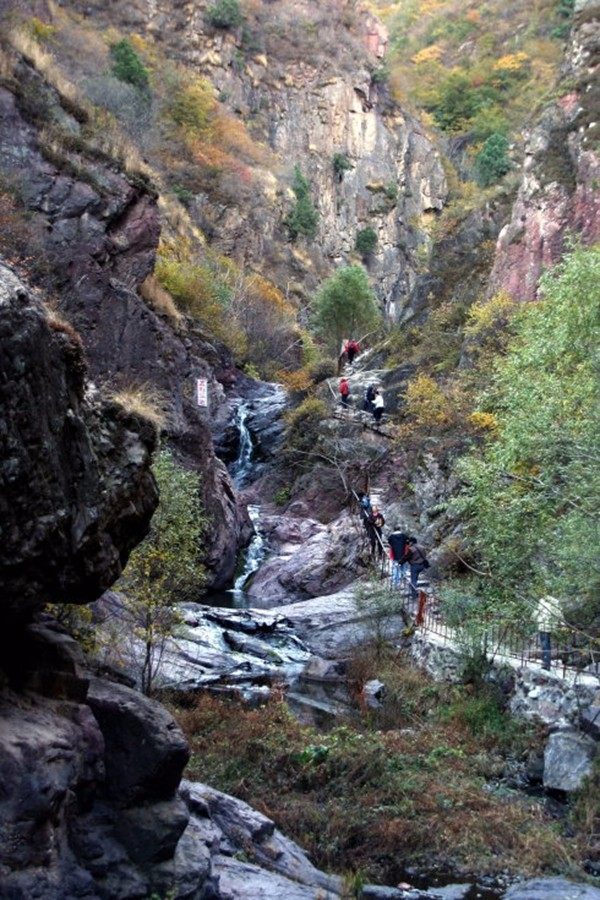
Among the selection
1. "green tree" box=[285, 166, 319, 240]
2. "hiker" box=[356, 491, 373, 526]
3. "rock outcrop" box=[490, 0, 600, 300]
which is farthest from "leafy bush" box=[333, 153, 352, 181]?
"hiker" box=[356, 491, 373, 526]

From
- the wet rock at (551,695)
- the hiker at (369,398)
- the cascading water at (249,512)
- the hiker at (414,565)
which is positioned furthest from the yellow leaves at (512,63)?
the wet rock at (551,695)

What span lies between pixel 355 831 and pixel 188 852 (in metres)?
3.92

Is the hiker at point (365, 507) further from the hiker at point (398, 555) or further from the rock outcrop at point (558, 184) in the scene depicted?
the rock outcrop at point (558, 184)

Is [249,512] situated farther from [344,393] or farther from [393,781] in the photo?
→ [393,781]

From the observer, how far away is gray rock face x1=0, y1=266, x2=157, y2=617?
6.26 meters

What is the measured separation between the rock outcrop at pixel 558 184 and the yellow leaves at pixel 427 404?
19.5 ft

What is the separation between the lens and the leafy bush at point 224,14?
72062mm

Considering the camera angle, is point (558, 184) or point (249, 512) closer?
point (558, 184)

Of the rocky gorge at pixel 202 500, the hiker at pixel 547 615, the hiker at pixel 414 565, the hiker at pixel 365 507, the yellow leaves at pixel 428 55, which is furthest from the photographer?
the yellow leaves at pixel 428 55

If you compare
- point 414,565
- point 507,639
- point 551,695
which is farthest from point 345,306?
point 551,695

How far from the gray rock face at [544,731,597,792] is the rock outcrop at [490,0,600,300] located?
69.6 feet

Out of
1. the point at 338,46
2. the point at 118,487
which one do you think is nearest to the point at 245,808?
the point at 118,487

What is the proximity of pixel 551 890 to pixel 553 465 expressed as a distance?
5.91 meters

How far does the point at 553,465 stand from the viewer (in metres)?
12.7
